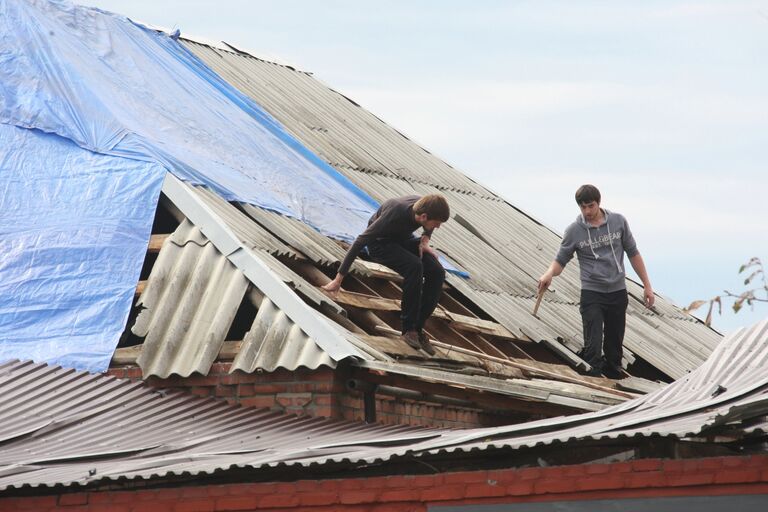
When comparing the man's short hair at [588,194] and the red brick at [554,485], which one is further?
the man's short hair at [588,194]

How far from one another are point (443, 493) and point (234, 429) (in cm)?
214

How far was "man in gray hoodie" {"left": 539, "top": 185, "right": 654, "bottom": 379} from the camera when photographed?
11094mm

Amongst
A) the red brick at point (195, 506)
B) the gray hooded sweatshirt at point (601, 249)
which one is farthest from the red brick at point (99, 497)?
the gray hooded sweatshirt at point (601, 249)

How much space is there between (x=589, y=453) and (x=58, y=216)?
472 cm

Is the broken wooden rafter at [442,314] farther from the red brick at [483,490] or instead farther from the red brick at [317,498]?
the red brick at [483,490]

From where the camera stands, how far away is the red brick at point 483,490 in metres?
6.78

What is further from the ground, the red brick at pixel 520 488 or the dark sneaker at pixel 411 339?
the red brick at pixel 520 488

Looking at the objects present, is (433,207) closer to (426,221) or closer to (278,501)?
(426,221)

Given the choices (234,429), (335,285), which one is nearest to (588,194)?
(335,285)

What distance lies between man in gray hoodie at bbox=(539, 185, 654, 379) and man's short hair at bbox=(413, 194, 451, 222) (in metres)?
1.59

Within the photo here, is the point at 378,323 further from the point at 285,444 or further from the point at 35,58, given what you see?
the point at 35,58

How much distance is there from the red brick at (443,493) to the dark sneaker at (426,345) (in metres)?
3.05

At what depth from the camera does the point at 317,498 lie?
7.27 m

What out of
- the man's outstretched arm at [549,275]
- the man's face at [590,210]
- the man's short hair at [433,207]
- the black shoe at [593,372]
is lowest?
the black shoe at [593,372]
